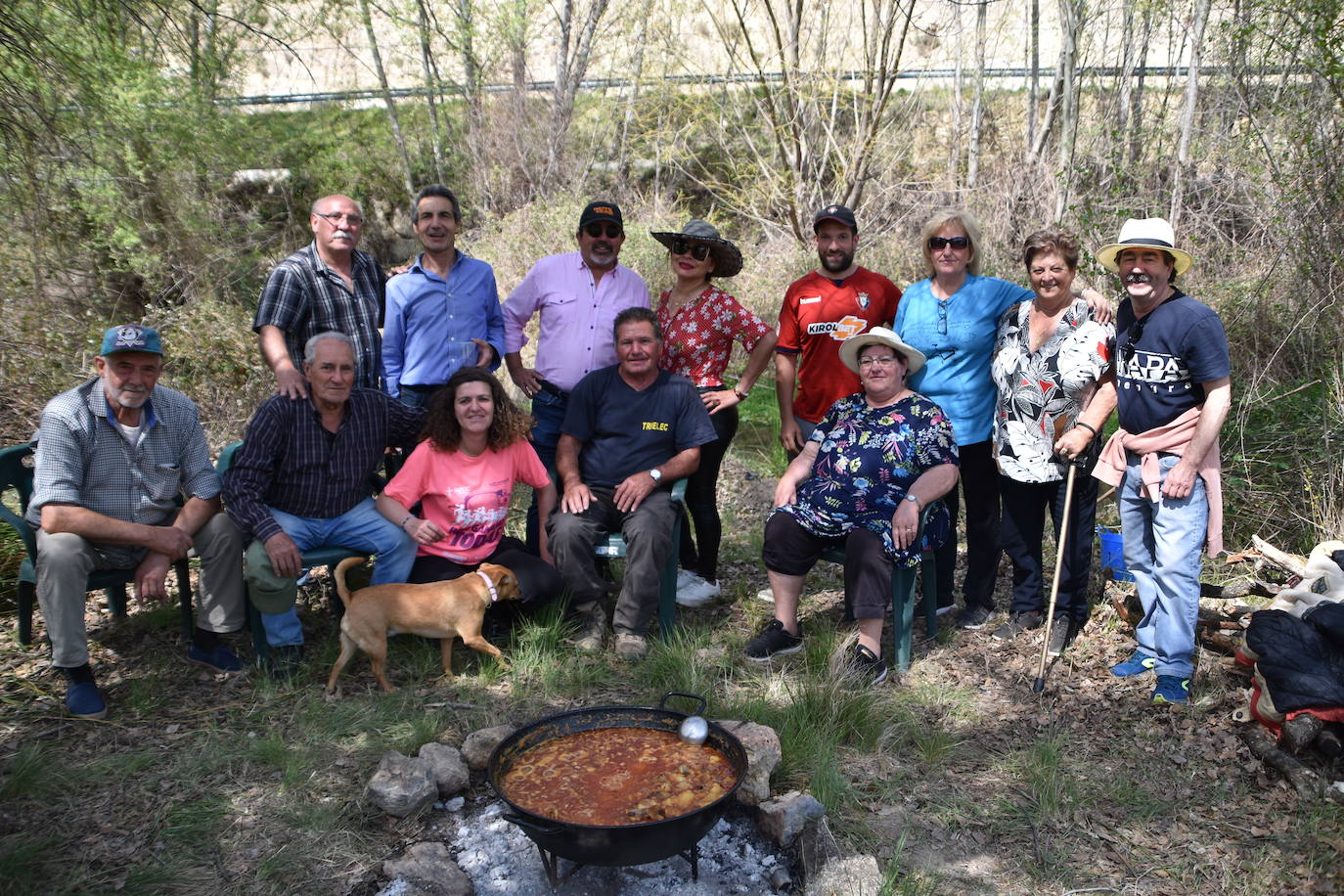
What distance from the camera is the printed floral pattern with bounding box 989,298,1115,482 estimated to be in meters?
3.73

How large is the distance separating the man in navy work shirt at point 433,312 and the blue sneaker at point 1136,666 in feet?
10.2

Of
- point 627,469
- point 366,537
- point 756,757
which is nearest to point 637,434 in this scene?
point 627,469

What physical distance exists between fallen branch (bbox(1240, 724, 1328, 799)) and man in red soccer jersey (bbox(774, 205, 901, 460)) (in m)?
2.06

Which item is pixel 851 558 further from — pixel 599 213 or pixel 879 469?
pixel 599 213

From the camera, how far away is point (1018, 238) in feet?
29.5

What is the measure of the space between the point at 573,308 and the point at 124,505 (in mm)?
2084

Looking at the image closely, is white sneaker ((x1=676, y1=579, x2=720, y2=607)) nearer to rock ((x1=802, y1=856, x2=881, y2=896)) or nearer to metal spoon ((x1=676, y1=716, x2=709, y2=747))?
metal spoon ((x1=676, y1=716, x2=709, y2=747))

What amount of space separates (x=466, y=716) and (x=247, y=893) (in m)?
1.05

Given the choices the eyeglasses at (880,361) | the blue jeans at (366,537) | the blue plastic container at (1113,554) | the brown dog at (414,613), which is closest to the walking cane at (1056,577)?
the blue plastic container at (1113,554)

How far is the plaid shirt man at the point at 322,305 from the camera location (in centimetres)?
399

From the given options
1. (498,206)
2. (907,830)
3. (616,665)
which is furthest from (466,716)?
(498,206)

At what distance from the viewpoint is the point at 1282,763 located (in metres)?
3.04

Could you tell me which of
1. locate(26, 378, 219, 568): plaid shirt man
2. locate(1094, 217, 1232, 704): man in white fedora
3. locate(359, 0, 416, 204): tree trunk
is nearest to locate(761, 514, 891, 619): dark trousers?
locate(1094, 217, 1232, 704): man in white fedora

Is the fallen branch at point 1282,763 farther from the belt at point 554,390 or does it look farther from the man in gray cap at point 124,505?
the man in gray cap at point 124,505
